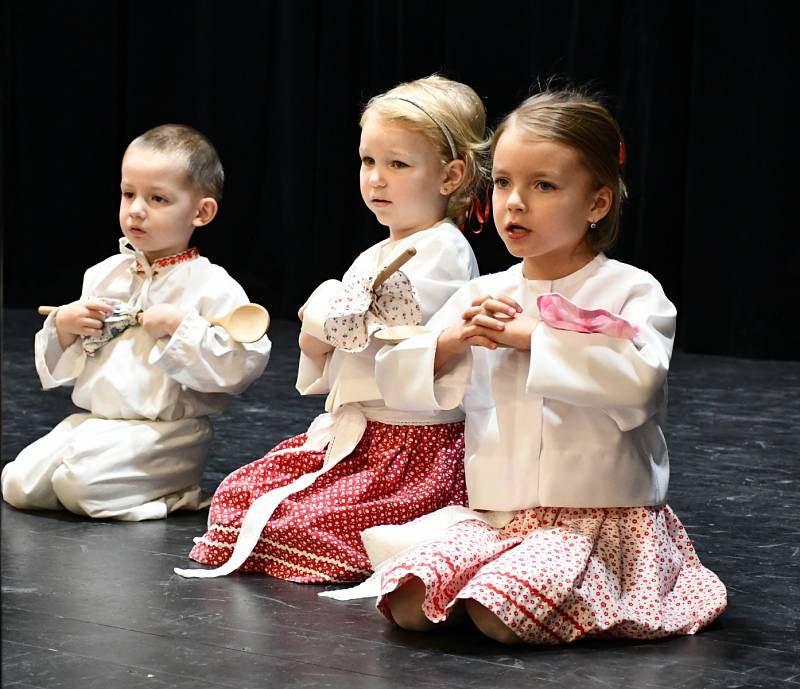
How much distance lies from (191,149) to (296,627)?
3.73 ft

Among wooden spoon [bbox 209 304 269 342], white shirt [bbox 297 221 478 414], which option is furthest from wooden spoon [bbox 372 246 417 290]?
wooden spoon [bbox 209 304 269 342]

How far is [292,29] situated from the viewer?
223 inches

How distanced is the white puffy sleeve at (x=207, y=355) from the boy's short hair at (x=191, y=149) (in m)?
0.25

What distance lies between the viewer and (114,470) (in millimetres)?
2357

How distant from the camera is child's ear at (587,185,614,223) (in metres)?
1.79

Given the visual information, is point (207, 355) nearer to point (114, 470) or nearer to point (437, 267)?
point (114, 470)

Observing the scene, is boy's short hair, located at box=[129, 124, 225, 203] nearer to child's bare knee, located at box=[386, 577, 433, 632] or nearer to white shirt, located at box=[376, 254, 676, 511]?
white shirt, located at box=[376, 254, 676, 511]

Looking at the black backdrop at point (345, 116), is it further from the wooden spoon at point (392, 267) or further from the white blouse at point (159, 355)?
the wooden spoon at point (392, 267)

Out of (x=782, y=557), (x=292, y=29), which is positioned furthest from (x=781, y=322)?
(x=782, y=557)

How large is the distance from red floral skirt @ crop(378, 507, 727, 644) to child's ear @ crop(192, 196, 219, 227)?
3.26ft

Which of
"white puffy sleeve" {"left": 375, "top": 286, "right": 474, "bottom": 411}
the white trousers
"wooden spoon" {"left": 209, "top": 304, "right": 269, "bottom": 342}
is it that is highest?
"white puffy sleeve" {"left": 375, "top": 286, "right": 474, "bottom": 411}

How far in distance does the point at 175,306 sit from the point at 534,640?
1107 millimetres

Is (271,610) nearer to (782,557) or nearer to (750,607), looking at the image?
(750,607)

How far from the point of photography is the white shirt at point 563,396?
1.63 metres
